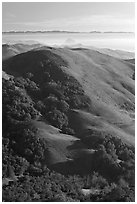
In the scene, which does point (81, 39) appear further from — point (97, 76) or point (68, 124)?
point (68, 124)

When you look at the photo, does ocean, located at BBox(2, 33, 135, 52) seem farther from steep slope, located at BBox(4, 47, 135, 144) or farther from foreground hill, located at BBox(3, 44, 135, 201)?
foreground hill, located at BBox(3, 44, 135, 201)

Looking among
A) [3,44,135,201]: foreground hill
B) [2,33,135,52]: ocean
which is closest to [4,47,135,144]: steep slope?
[3,44,135,201]: foreground hill

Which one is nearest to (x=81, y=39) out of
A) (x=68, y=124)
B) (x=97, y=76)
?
(x=97, y=76)

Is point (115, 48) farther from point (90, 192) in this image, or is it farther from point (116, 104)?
point (90, 192)

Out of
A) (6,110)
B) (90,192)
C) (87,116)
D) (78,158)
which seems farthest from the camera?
(87,116)

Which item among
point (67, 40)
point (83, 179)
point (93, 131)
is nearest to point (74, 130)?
point (93, 131)

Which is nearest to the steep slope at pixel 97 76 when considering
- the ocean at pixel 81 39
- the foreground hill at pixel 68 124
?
the foreground hill at pixel 68 124

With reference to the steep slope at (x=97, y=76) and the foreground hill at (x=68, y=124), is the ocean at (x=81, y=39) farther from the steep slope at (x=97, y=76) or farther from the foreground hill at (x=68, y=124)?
the foreground hill at (x=68, y=124)

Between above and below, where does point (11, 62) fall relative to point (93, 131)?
above
